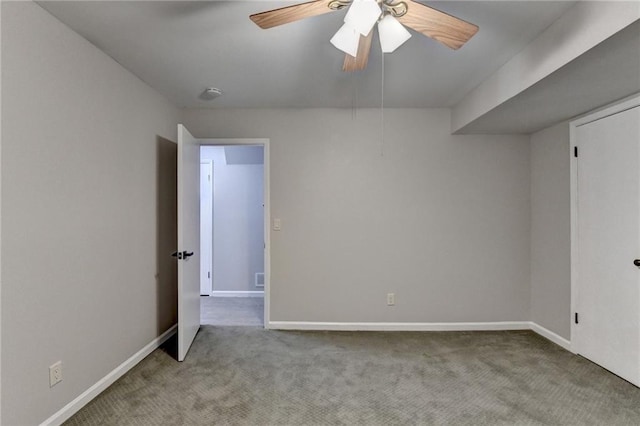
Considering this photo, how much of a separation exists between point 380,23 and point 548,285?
9.55ft

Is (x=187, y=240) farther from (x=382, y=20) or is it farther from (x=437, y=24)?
(x=437, y=24)

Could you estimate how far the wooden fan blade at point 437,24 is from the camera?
4.44 feet

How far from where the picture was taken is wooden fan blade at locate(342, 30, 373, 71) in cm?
161

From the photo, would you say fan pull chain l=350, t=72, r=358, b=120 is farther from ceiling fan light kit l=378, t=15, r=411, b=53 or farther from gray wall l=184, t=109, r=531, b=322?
ceiling fan light kit l=378, t=15, r=411, b=53

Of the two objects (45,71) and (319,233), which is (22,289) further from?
(319,233)

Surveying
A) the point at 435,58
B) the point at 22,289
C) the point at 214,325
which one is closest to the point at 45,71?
the point at 22,289

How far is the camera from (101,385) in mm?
2092

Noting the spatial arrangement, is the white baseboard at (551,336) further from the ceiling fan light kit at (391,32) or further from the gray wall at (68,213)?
the gray wall at (68,213)

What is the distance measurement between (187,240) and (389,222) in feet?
6.39

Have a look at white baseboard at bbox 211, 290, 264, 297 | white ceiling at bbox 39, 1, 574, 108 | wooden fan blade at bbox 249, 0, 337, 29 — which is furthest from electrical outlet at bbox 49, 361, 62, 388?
white baseboard at bbox 211, 290, 264, 297

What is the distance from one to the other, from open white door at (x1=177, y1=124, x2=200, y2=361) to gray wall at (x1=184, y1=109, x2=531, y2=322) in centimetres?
71

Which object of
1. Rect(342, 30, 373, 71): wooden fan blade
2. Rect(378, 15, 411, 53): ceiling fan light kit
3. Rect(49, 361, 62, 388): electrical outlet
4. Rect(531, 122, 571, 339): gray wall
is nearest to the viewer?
Rect(378, 15, 411, 53): ceiling fan light kit

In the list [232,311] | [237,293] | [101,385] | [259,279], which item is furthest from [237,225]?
[101,385]

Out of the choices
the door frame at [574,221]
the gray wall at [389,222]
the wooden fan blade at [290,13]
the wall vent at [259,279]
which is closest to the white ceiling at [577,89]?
the door frame at [574,221]
